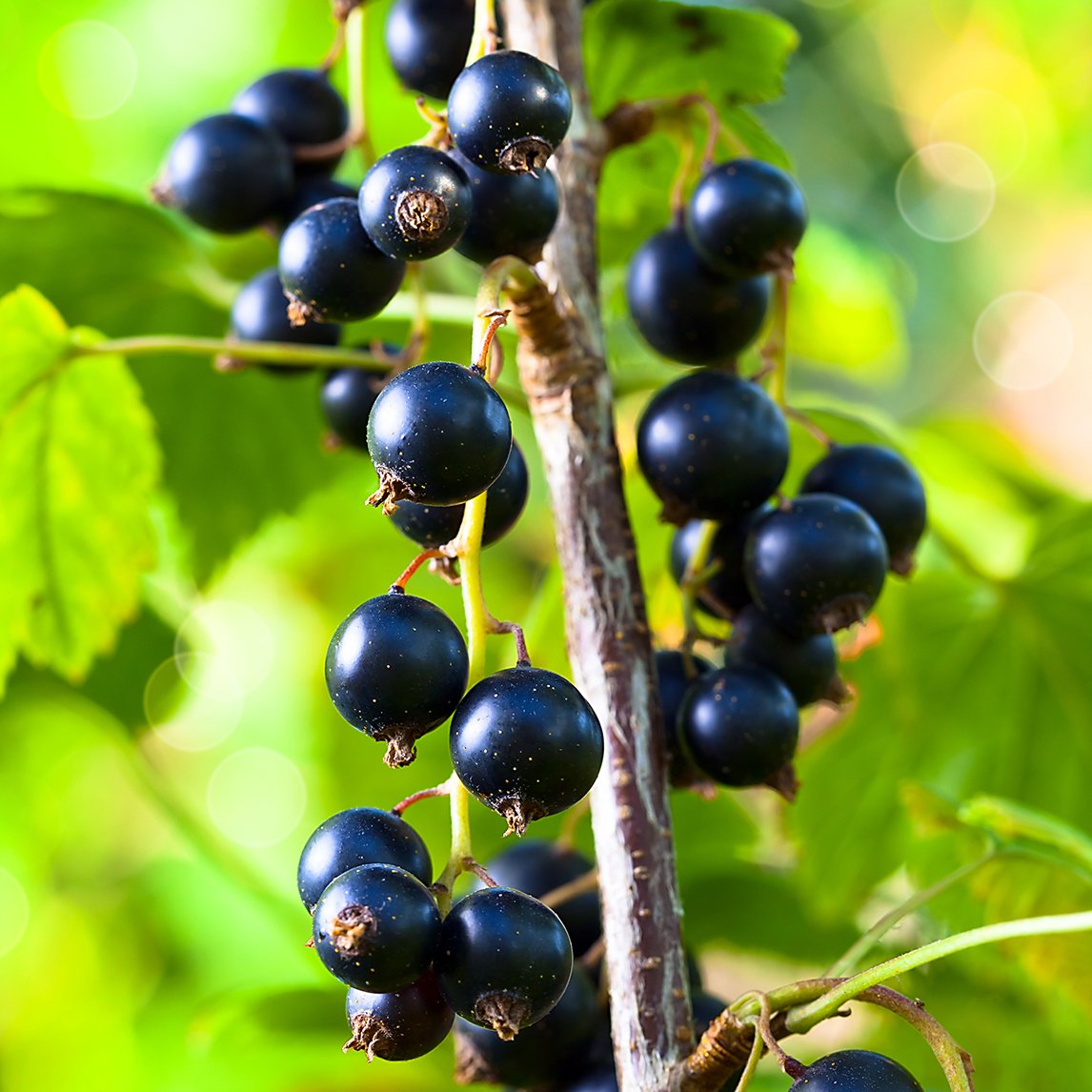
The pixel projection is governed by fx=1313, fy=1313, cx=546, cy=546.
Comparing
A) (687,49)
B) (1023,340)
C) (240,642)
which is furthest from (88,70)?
(1023,340)

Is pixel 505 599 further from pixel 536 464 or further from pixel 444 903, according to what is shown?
pixel 444 903

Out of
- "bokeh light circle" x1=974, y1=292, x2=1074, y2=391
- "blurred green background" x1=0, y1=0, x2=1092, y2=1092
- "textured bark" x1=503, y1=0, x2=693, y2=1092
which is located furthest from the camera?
"bokeh light circle" x1=974, y1=292, x2=1074, y2=391

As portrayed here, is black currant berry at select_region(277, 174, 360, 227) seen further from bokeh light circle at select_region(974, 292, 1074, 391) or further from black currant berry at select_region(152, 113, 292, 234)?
bokeh light circle at select_region(974, 292, 1074, 391)

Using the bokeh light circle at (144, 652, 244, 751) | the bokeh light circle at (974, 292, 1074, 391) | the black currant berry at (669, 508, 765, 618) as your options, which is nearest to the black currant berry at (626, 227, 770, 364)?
the black currant berry at (669, 508, 765, 618)

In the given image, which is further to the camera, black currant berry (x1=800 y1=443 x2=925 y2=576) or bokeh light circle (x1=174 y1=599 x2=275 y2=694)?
bokeh light circle (x1=174 y1=599 x2=275 y2=694)

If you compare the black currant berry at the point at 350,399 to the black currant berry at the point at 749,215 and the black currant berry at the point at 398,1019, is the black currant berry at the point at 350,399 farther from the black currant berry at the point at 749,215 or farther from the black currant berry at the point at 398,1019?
the black currant berry at the point at 398,1019
